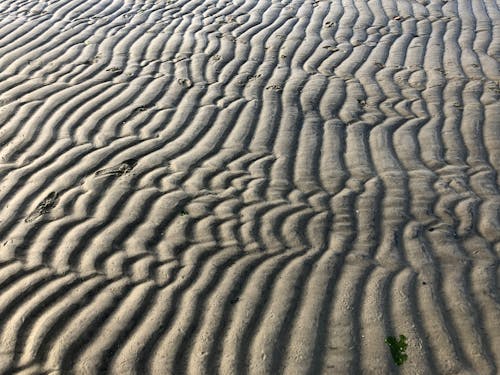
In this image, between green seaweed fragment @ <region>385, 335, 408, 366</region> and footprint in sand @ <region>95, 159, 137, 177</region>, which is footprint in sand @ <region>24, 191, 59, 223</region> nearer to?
footprint in sand @ <region>95, 159, 137, 177</region>

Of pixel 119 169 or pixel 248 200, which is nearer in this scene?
pixel 248 200

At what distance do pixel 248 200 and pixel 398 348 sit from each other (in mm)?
1477

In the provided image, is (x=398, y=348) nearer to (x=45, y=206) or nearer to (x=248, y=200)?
(x=248, y=200)

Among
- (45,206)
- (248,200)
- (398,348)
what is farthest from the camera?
(248,200)

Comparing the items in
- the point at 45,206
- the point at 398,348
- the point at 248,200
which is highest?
the point at 45,206

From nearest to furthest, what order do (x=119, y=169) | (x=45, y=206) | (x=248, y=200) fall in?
(x=45, y=206)
(x=248, y=200)
(x=119, y=169)

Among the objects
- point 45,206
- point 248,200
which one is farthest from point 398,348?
point 45,206

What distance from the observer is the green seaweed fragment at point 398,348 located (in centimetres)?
273

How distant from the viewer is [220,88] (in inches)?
217

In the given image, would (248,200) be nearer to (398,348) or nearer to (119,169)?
(119,169)

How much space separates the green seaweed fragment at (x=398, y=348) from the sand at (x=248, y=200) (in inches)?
1.5

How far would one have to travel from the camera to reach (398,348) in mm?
2789

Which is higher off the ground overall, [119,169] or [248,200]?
[119,169]

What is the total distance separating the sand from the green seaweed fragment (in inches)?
1.5
